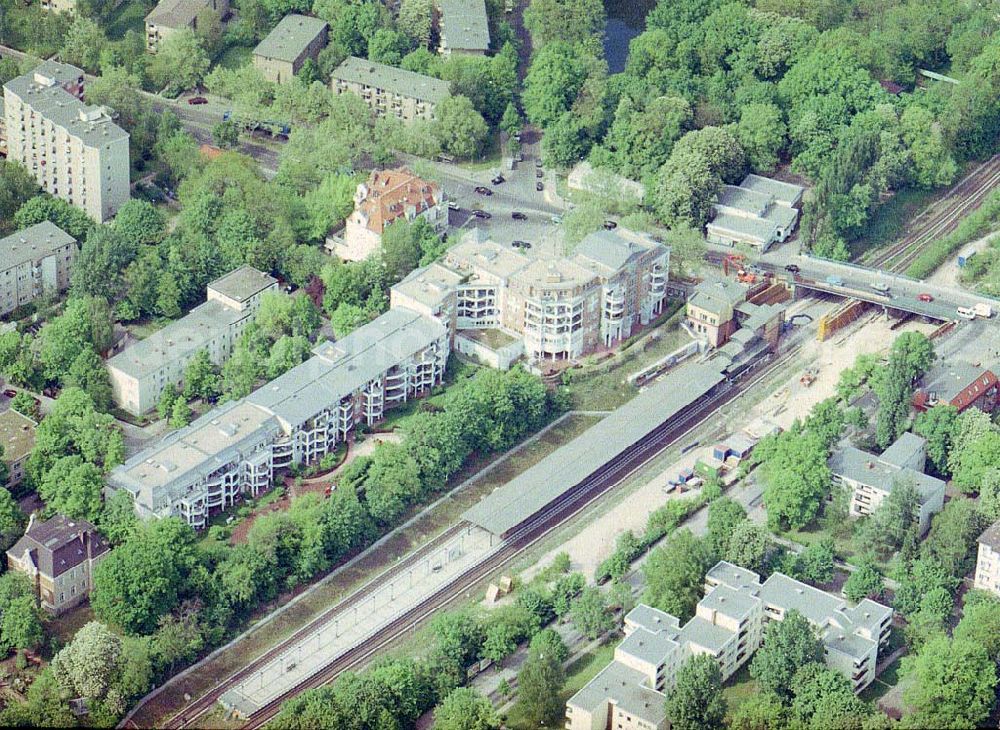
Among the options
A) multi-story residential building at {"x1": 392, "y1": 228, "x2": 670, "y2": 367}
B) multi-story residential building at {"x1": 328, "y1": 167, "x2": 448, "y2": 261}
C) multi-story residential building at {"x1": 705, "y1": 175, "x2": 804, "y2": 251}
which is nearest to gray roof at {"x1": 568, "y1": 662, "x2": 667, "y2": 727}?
multi-story residential building at {"x1": 392, "y1": 228, "x2": 670, "y2": 367}

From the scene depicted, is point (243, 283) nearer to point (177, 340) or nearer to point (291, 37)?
point (177, 340)

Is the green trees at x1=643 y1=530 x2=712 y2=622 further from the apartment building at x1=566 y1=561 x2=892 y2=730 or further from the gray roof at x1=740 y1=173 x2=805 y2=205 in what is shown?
the gray roof at x1=740 y1=173 x2=805 y2=205

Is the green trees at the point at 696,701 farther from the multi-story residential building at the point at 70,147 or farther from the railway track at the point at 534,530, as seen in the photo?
the multi-story residential building at the point at 70,147

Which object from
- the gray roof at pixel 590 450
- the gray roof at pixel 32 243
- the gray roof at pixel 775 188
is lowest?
the gray roof at pixel 590 450

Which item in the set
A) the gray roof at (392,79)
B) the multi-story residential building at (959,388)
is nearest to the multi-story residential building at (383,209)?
the gray roof at (392,79)

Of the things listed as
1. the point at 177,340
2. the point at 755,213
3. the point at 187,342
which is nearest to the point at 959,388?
the point at 755,213

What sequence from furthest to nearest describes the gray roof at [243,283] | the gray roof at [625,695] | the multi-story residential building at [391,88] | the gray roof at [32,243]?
1. the multi-story residential building at [391,88]
2. the gray roof at [32,243]
3. the gray roof at [243,283]
4. the gray roof at [625,695]
